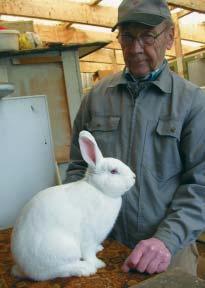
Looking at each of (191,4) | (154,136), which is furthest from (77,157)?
(191,4)

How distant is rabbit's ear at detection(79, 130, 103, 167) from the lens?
99cm

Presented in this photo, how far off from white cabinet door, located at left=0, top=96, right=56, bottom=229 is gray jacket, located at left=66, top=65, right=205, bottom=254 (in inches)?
25.2

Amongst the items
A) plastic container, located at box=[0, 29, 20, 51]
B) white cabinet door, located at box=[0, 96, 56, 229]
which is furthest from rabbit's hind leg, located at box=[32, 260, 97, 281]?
plastic container, located at box=[0, 29, 20, 51]

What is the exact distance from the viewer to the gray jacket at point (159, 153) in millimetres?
1173

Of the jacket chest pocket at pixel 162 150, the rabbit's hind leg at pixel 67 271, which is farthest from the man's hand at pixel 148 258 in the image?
the jacket chest pocket at pixel 162 150

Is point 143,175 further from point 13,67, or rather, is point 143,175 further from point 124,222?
point 13,67

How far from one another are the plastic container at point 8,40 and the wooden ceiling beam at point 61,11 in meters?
1.39

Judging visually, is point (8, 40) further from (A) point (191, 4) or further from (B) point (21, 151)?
(A) point (191, 4)

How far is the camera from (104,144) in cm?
127

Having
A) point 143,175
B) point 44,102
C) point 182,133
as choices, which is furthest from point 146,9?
point 44,102

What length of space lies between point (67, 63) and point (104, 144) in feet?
4.86

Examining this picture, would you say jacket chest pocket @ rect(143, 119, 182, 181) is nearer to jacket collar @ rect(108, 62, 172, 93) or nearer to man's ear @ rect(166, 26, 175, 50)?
jacket collar @ rect(108, 62, 172, 93)

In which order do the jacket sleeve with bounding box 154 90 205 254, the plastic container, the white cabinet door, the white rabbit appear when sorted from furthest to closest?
the plastic container, the white cabinet door, the jacket sleeve with bounding box 154 90 205 254, the white rabbit

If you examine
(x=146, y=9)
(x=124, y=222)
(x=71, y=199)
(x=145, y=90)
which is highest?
(x=146, y=9)
